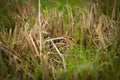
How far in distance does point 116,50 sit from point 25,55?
0.45 m

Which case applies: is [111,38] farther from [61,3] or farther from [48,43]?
[61,3]

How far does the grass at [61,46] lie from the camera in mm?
1530

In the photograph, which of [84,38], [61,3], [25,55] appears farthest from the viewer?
[61,3]

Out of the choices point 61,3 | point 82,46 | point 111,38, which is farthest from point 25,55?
point 61,3

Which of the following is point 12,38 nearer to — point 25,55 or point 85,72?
point 25,55

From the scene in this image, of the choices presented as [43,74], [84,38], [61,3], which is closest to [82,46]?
[84,38]

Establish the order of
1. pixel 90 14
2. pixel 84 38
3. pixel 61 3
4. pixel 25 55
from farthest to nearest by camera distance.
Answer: pixel 61 3 → pixel 90 14 → pixel 84 38 → pixel 25 55

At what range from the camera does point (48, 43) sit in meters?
1.75

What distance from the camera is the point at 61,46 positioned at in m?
1.76

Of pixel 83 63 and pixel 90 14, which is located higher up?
pixel 90 14

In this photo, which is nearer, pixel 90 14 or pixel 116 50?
pixel 116 50

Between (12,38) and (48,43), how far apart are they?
0.62ft

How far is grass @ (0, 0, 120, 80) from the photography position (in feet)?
5.02

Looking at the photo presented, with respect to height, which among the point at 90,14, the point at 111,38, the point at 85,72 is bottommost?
the point at 85,72
